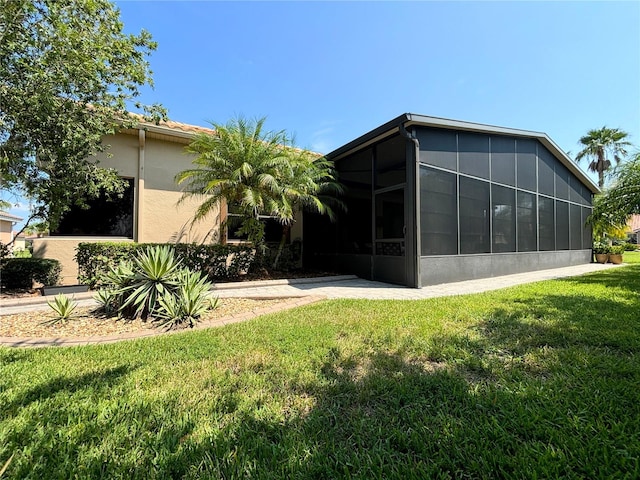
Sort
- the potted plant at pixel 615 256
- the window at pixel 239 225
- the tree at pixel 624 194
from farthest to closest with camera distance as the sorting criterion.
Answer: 1. the potted plant at pixel 615 256
2. the window at pixel 239 225
3. the tree at pixel 624 194

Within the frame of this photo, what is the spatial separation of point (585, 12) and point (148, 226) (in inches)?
526

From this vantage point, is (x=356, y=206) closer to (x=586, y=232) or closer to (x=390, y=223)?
(x=390, y=223)

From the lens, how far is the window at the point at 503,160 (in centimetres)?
952

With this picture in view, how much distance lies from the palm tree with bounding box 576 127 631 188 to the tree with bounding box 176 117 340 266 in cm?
2450

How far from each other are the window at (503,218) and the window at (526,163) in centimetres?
93

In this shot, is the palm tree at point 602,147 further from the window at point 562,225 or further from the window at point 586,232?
the window at point 562,225

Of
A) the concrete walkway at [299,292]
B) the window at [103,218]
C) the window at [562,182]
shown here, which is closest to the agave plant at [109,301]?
the concrete walkway at [299,292]

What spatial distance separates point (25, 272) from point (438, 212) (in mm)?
10461

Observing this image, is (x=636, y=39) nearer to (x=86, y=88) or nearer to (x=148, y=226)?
(x=86, y=88)

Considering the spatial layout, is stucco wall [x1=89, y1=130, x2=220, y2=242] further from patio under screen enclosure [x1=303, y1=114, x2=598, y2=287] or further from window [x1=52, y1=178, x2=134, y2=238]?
patio under screen enclosure [x1=303, y1=114, x2=598, y2=287]

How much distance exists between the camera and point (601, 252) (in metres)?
15.4

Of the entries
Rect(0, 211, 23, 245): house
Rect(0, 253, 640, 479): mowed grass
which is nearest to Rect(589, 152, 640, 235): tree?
Rect(0, 253, 640, 479): mowed grass

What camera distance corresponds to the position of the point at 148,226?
9.16m

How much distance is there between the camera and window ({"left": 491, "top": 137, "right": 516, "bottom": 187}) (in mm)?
9516
